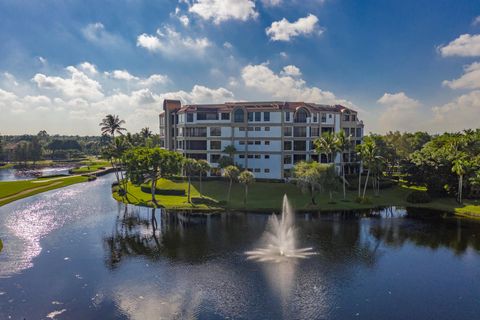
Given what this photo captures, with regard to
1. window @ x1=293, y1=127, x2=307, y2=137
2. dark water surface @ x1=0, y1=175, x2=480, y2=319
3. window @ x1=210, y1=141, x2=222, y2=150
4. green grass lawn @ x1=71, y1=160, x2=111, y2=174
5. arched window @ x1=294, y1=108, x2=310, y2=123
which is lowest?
dark water surface @ x1=0, y1=175, x2=480, y2=319

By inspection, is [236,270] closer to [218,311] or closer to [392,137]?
[218,311]

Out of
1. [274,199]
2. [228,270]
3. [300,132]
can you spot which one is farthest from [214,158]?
[228,270]

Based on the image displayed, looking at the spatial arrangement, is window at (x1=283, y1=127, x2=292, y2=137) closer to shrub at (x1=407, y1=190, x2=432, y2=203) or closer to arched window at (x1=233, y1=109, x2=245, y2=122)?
arched window at (x1=233, y1=109, x2=245, y2=122)

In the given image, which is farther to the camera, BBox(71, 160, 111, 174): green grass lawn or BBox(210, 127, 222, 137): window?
BBox(71, 160, 111, 174): green grass lawn

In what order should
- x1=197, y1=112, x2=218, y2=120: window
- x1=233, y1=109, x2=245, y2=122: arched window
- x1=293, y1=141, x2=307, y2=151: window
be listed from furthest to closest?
x1=197, y1=112, x2=218, y2=120: window < x1=233, y1=109, x2=245, y2=122: arched window < x1=293, y1=141, x2=307, y2=151: window

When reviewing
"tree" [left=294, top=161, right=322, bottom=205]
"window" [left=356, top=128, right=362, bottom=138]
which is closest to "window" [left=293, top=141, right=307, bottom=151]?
"tree" [left=294, top=161, right=322, bottom=205]
